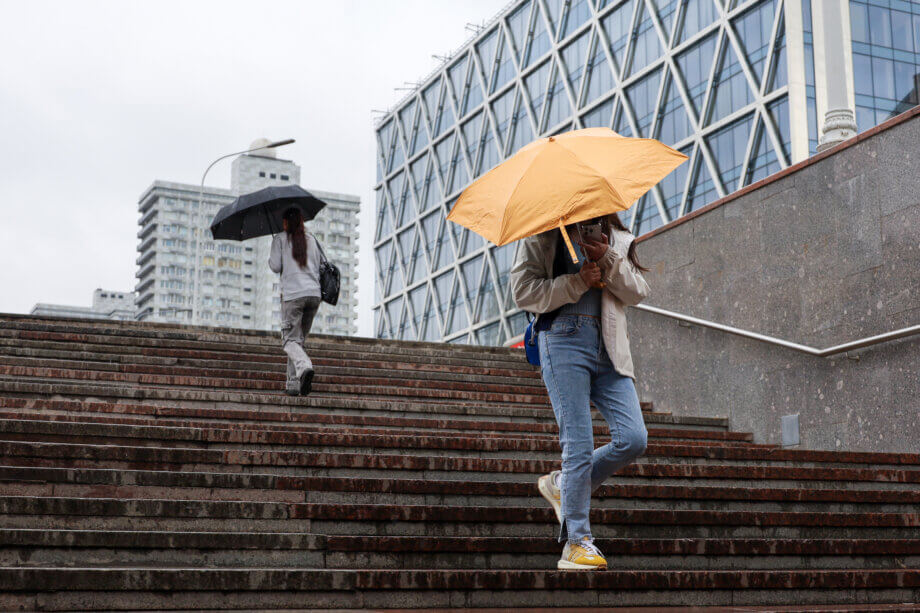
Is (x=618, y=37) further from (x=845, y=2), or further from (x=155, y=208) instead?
(x=155, y=208)

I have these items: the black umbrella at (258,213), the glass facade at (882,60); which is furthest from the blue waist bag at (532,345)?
the glass facade at (882,60)

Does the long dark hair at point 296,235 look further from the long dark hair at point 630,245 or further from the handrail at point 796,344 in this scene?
the long dark hair at point 630,245

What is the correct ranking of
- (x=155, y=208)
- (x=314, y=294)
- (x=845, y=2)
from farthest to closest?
1. (x=155, y=208)
2. (x=845, y=2)
3. (x=314, y=294)

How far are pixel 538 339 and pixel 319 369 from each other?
5540mm

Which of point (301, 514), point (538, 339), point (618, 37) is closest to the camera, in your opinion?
point (538, 339)

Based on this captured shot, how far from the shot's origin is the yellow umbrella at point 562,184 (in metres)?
4.50

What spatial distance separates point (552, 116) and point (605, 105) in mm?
5144

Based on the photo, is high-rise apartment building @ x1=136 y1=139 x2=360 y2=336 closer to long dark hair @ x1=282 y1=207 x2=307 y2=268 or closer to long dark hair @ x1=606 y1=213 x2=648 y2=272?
long dark hair @ x1=282 y1=207 x2=307 y2=268

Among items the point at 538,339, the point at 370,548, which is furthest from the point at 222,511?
the point at 538,339

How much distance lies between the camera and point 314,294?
9.30 meters

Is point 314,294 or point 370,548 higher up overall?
point 314,294

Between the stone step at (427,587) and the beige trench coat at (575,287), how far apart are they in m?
0.95

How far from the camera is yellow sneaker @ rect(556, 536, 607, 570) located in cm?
468

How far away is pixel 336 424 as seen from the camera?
7773 millimetres
